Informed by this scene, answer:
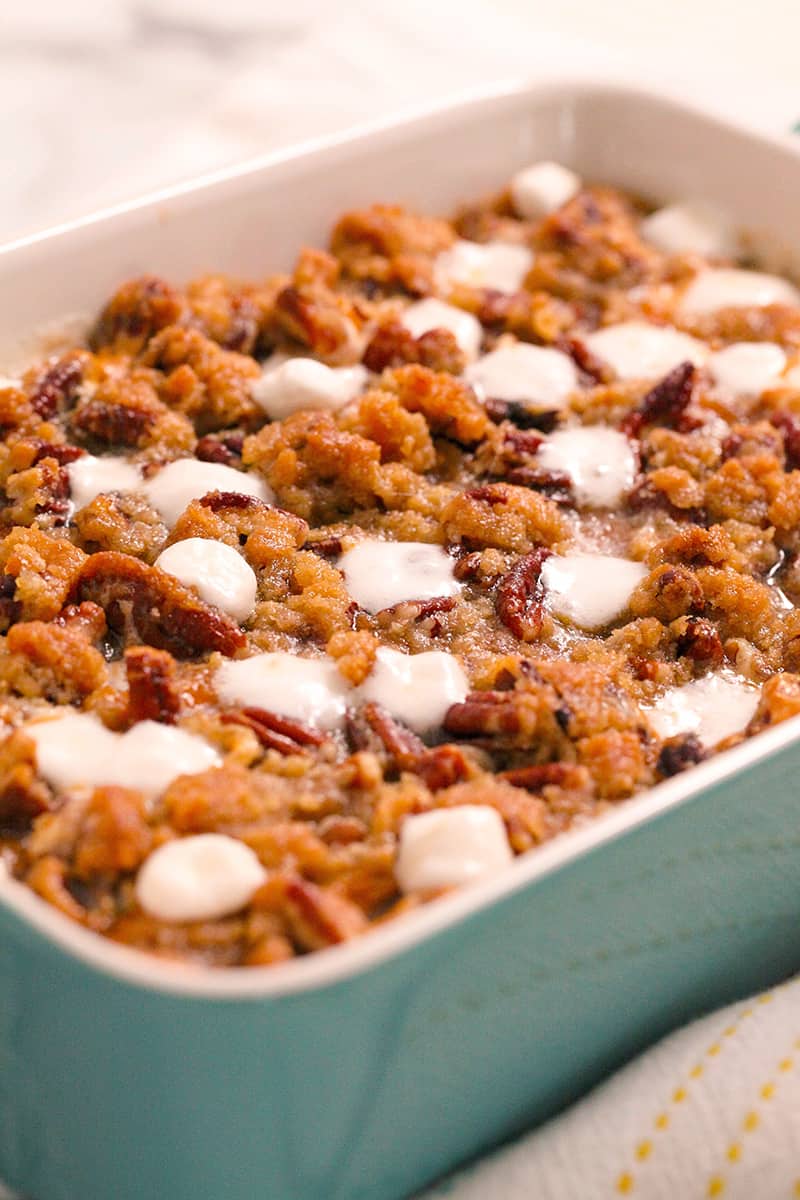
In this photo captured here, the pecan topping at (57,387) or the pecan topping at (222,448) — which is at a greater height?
the pecan topping at (57,387)

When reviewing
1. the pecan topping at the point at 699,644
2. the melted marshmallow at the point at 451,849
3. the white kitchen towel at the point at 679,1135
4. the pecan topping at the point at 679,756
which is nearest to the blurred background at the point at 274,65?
the pecan topping at the point at 699,644

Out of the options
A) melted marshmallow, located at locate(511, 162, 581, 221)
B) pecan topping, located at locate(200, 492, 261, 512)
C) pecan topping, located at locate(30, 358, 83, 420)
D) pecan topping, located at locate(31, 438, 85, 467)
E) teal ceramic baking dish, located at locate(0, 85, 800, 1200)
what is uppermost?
melted marshmallow, located at locate(511, 162, 581, 221)

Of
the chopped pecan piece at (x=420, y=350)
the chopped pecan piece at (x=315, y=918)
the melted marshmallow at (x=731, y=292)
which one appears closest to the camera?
the chopped pecan piece at (x=315, y=918)

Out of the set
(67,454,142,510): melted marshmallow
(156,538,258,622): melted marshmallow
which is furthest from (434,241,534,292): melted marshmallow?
(156,538,258,622): melted marshmallow

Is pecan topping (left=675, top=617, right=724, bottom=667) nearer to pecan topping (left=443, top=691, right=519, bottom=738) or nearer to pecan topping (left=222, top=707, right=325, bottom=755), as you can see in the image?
pecan topping (left=443, top=691, right=519, bottom=738)

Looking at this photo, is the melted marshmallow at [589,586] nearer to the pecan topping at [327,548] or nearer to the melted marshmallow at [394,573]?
the melted marshmallow at [394,573]

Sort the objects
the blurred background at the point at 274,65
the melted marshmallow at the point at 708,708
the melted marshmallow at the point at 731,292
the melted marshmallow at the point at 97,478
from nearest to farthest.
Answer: the melted marshmallow at the point at 708,708 < the melted marshmallow at the point at 97,478 < the melted marshmallow at the point at 731,292 < the blurred background at the point at 274,65
